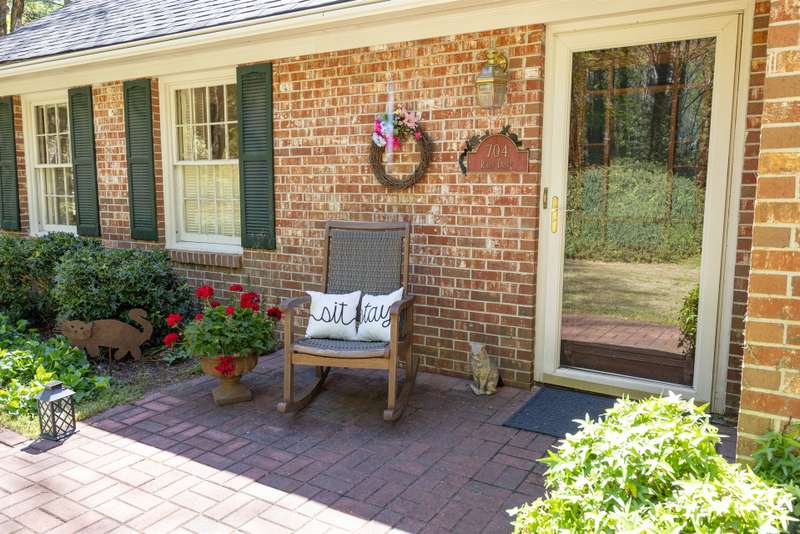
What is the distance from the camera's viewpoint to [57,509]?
2639 mm

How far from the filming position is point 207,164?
5641 mm

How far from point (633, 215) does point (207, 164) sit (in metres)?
3.76

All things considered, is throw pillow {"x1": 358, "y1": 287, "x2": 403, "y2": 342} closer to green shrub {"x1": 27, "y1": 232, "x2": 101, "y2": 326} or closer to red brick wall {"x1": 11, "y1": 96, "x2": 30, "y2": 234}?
green shrub {"x1": 27, "y1": 232, "x2": 101, "y2": 326}

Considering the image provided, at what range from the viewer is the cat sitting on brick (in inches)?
183

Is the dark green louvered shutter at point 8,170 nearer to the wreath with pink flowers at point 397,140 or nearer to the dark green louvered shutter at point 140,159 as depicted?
the dark green louvered shutter at point 140,159

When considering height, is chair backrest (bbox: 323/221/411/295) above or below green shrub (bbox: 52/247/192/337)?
above

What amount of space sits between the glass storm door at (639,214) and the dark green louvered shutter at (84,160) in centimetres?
472

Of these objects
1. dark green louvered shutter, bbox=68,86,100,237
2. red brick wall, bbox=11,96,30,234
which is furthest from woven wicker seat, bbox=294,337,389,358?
red brick wall, bbox=11,96,30,234

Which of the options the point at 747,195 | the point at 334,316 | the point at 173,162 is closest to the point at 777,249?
the point at 747,195

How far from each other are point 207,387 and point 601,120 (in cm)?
314

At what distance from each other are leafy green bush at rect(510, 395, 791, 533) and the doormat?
1.63 meters

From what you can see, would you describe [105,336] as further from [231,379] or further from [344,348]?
[344,348]

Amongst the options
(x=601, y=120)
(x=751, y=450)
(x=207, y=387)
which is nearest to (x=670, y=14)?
(x=601, y=120)

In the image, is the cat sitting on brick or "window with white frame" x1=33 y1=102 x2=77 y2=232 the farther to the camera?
"window with white frame" x1=33 y1=102 x2=77 y2=232
